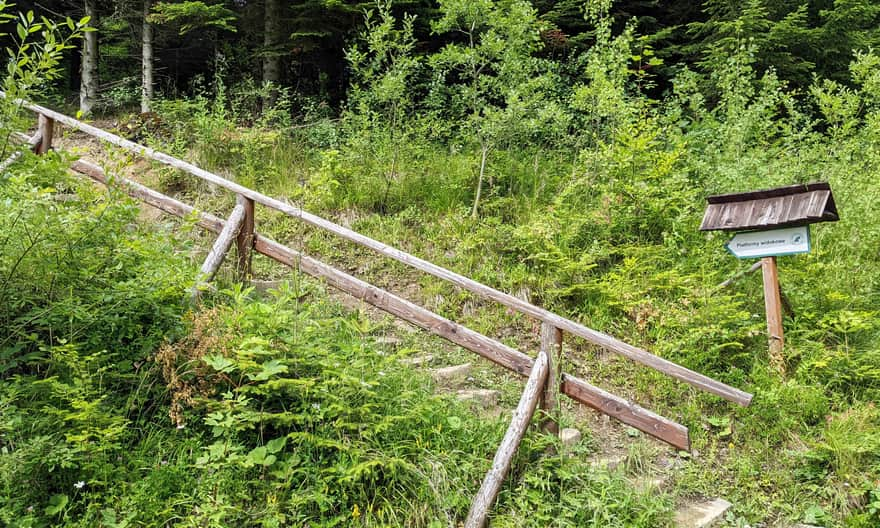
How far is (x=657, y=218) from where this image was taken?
673 cm

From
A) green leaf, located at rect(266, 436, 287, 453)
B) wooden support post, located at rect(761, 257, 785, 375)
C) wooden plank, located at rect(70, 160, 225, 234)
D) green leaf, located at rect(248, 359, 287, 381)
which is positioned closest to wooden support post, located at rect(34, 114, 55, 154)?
wooden plank, located at rect(70, 160, 225, 234)

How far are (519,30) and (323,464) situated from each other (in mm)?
5893

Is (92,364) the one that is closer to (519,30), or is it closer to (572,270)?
(572,270)

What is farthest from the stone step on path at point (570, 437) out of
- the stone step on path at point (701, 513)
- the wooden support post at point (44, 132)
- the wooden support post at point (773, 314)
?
the wooden support post at point (44, 132)

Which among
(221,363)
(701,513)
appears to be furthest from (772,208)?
(221,363)

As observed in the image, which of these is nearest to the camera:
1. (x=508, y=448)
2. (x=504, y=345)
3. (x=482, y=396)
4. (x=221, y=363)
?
(x=221, y=363)

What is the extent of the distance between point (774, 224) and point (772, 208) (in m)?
0.20

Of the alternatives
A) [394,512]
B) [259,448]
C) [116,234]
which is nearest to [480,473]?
[394,512]

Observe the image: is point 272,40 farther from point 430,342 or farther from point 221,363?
point 221,363

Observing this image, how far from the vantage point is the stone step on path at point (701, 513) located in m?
3.82

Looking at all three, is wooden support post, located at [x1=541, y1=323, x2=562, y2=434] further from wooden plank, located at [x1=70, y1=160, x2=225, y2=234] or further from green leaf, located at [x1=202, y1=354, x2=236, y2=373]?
wooden plank, located at [x1=70, y1=160, x2=225, y2=234]

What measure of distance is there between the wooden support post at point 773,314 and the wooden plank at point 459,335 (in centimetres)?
195

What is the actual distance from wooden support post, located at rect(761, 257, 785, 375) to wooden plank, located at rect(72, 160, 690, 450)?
76.7 inches

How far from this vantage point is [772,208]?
16.6 feet
